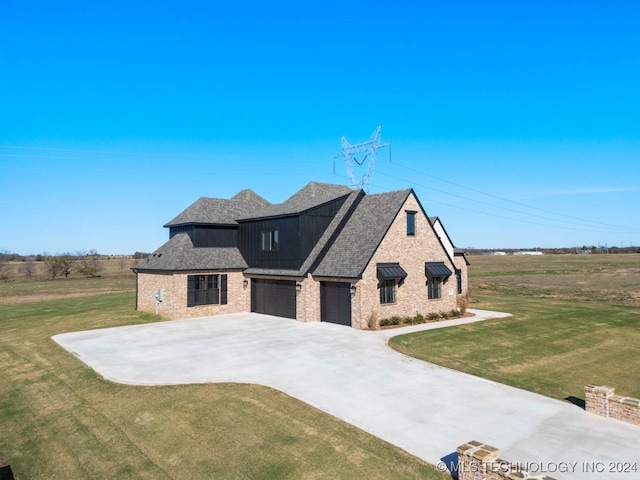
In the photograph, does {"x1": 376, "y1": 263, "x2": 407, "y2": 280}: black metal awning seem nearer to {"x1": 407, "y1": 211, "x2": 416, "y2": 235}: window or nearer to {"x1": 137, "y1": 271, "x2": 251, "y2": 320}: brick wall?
{"x1": 407, "y1": 211, "x2": 416, "y2": 235}: window

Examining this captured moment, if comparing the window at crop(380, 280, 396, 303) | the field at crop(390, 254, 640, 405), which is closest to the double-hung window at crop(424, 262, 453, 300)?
the window at crop(380, 280, 396, 303)

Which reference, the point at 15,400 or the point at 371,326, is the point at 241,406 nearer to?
the point at 15,400

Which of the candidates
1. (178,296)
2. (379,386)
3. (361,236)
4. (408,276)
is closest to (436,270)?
(408,276)

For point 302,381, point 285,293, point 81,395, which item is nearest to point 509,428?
point 302,381

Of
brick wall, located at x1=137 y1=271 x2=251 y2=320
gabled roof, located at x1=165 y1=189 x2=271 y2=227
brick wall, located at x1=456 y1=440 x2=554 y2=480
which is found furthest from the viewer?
gabled roof, located at x1=165 y1=189 x2=271 y2=227

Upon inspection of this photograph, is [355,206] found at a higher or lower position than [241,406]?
higher

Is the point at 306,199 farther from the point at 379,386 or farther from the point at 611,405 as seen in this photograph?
the point at 611,405
